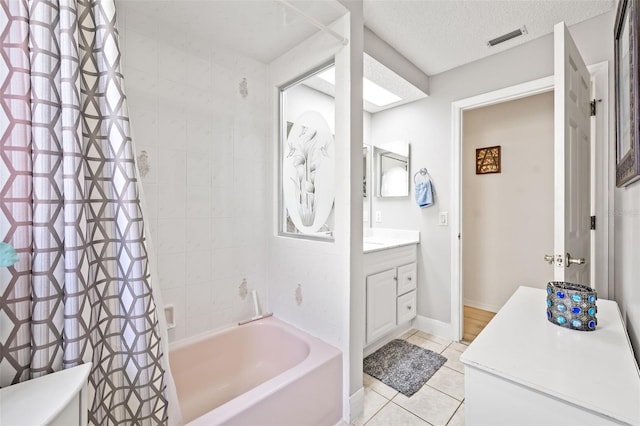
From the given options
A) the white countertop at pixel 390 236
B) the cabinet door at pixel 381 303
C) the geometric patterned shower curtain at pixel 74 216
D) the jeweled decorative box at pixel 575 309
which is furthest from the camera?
the white countertop at pixel 390 236

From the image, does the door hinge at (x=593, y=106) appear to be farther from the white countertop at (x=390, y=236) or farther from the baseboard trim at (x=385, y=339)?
the baseboard trim at (x=385, y=339)

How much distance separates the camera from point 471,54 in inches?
86.6

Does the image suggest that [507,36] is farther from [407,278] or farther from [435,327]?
[435,327]

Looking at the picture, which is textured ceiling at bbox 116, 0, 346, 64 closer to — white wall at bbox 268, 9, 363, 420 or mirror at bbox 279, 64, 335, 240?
white wall at bbox 268, 9, 363, 420

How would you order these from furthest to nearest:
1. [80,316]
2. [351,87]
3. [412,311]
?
[412,311] → [351,87] → [80,316]

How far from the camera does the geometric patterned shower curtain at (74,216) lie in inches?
28.6

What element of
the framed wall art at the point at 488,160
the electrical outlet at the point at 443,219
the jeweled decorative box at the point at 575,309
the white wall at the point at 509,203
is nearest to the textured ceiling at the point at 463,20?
the white wall at the point at 509,203

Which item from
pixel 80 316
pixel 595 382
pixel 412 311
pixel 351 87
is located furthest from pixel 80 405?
pixel 412 311

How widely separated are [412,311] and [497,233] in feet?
4.65

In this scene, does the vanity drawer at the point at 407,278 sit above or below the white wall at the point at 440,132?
below

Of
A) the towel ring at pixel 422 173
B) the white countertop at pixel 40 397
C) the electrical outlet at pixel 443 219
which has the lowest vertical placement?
the white countertop at pixel 40 397

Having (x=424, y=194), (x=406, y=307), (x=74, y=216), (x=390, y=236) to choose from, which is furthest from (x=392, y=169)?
(x=74, y=216)

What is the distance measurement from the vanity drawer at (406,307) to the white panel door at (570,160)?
1193mm

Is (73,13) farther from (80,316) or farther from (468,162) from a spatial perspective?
(468,162)
